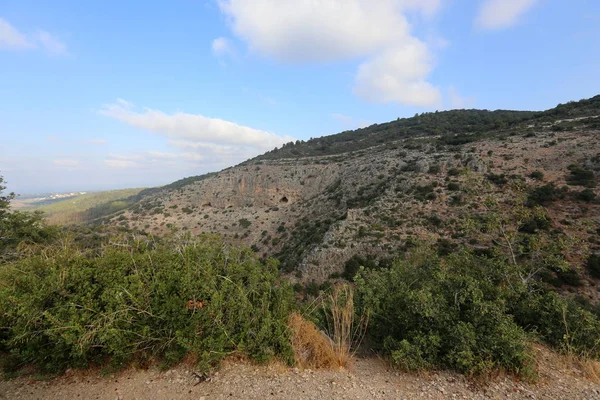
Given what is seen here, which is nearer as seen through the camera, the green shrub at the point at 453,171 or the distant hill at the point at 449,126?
the green shrub at the point at 453,171

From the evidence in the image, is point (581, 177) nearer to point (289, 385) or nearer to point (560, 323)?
point (560, 323)

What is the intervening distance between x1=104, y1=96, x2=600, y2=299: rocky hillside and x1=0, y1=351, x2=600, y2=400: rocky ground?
11.8ft

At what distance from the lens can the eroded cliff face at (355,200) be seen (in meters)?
20.8

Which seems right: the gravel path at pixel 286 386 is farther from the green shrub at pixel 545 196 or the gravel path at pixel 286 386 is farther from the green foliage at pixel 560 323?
the green shrub at pixel 545 196

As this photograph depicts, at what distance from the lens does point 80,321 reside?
3.17 m

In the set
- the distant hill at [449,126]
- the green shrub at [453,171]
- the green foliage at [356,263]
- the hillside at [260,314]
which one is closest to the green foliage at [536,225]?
the green shrub at [453,171]

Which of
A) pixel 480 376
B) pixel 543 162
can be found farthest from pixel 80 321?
pixel 543 162

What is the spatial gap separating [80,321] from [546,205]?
25939 millimetres

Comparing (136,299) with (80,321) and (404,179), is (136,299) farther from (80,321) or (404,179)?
(404,179)

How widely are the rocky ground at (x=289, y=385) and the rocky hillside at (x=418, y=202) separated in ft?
11.8

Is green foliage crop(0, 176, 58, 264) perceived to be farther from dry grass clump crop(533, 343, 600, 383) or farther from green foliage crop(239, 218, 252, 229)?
green foliage crop(239, 218, 252, 229)

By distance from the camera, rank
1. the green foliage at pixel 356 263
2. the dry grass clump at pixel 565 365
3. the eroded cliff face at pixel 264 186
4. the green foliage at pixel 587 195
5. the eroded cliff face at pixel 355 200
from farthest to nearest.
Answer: the eroded cliff face at pixel 264 186, the eroded cliff face at pixel 355 200, the green foliage at pixel 356 263, the green foliage at pixel 587 195, the dry grass clump at pixel 565 365

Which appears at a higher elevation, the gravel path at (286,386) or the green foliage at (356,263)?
the gravel path at (286,386)

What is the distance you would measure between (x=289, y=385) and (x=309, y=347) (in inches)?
33.5
